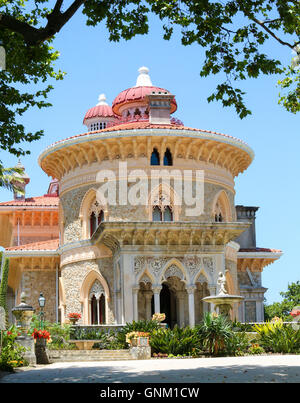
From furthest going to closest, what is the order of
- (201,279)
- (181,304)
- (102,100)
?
(102,100) < (181,304) < (201,279)

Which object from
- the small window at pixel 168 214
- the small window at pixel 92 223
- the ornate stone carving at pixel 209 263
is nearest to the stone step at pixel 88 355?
the ornate stone carving at pixel 209 263

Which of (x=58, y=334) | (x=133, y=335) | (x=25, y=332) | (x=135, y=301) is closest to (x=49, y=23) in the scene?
(x=25, y=332)

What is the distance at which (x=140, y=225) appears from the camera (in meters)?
28.3

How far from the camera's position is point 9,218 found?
4222 cm

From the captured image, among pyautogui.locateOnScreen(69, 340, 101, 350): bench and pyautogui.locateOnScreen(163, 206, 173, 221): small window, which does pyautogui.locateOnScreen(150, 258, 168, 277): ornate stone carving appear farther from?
pyautogui.locateOnScreen(69, 340, 101, 350): bench

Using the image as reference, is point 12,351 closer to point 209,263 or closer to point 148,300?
point 209,263

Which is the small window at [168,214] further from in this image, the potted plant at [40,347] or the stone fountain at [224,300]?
the potted plant at [40,347]

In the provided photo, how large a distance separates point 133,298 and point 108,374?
46.6 ft

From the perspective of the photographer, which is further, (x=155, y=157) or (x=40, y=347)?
(x=155, y=157)

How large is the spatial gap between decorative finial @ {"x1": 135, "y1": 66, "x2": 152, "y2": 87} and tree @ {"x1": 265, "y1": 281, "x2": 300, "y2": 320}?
1006 inches

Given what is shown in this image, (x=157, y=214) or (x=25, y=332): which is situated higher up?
(x=157, y=214)

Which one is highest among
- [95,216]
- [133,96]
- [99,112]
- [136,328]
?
[99,112]

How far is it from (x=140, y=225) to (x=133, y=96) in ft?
44.1
